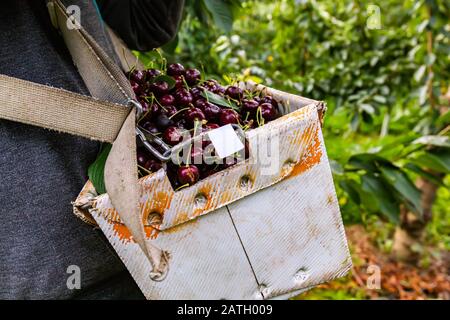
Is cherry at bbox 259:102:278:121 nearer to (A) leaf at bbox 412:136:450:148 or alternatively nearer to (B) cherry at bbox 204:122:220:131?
(B) cherry at bbox 204:122:220:131

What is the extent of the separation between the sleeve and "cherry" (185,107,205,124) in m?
0.38

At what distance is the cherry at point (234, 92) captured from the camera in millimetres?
1080

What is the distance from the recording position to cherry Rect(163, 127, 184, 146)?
2.92 feet

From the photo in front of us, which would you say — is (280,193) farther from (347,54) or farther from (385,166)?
(347,54)

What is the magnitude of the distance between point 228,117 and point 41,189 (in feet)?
1.10

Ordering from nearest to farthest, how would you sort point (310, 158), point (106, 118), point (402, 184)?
point (106, 118) → point (310, 158) → point (402, 184)

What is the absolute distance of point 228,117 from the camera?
0.95 meters

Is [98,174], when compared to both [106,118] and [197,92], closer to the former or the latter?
[106,118]

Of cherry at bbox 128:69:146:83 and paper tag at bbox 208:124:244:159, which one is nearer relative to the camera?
paper tag at bbox 208:124:244:159

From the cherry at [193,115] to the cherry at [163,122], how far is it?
0.03 meters

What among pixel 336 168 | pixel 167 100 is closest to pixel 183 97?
pixel 167 100

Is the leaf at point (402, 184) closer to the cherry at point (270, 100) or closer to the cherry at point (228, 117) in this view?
the cherry at point (270, 100)

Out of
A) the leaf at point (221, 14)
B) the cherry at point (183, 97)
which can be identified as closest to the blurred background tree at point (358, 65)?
the leaf at point (221, 14)

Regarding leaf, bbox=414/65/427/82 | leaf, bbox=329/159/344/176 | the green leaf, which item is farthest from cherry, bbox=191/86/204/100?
leaf, bbox=414/65/427/82
